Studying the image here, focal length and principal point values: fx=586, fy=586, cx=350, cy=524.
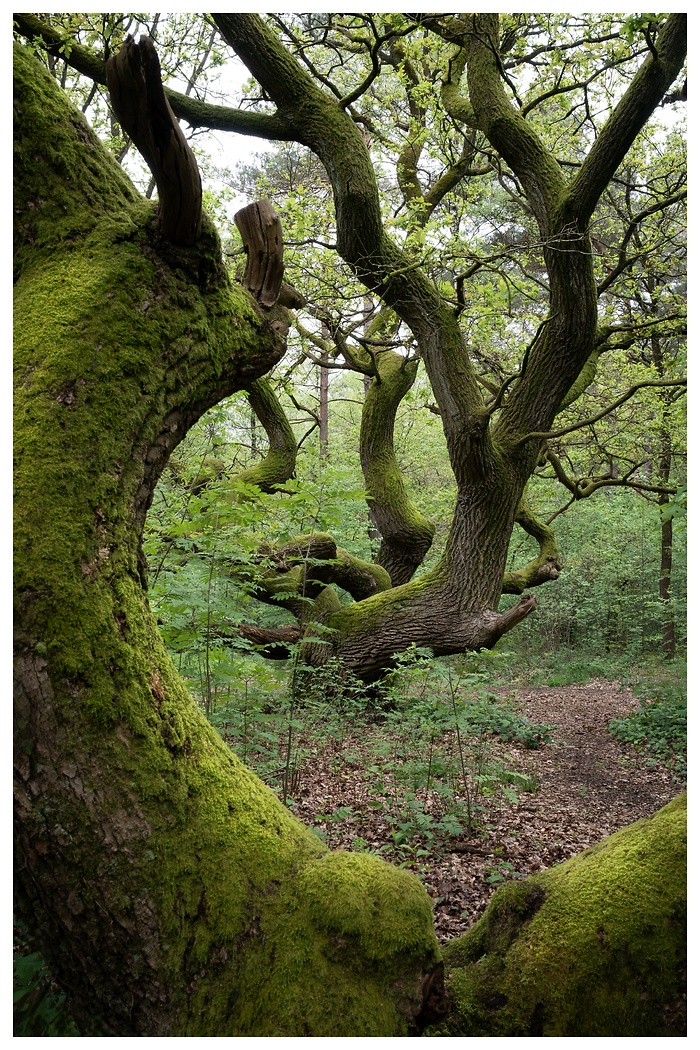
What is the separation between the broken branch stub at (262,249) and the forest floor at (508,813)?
11.6ft

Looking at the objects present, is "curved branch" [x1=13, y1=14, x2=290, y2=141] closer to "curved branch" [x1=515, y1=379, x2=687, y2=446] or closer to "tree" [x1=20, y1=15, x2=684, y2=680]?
"tree" [x1=20, y1=15, x2=684, y2=680]

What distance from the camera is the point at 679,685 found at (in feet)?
27.8

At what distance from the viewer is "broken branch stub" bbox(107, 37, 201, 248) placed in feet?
5.90

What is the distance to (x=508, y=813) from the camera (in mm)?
5047

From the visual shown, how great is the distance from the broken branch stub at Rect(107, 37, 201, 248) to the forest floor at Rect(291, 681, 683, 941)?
382cm

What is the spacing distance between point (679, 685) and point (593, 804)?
3.76 metres

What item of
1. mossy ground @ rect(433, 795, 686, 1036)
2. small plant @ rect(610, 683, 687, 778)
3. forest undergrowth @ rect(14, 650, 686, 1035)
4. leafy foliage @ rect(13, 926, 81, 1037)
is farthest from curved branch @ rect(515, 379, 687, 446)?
leafy foliage @ rect(13, 926, 81, 1037)

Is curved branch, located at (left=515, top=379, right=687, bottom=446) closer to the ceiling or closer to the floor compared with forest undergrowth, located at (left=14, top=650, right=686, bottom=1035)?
closer to the ceiling

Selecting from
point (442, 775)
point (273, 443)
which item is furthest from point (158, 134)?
point (273, 443)

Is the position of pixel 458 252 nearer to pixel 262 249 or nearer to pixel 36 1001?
pixel 262 249

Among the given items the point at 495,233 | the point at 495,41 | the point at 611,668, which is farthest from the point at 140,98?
the point at 611,668

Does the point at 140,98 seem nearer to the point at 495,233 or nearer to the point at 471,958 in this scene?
the point at 471,958

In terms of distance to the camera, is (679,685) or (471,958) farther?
(679,685)
